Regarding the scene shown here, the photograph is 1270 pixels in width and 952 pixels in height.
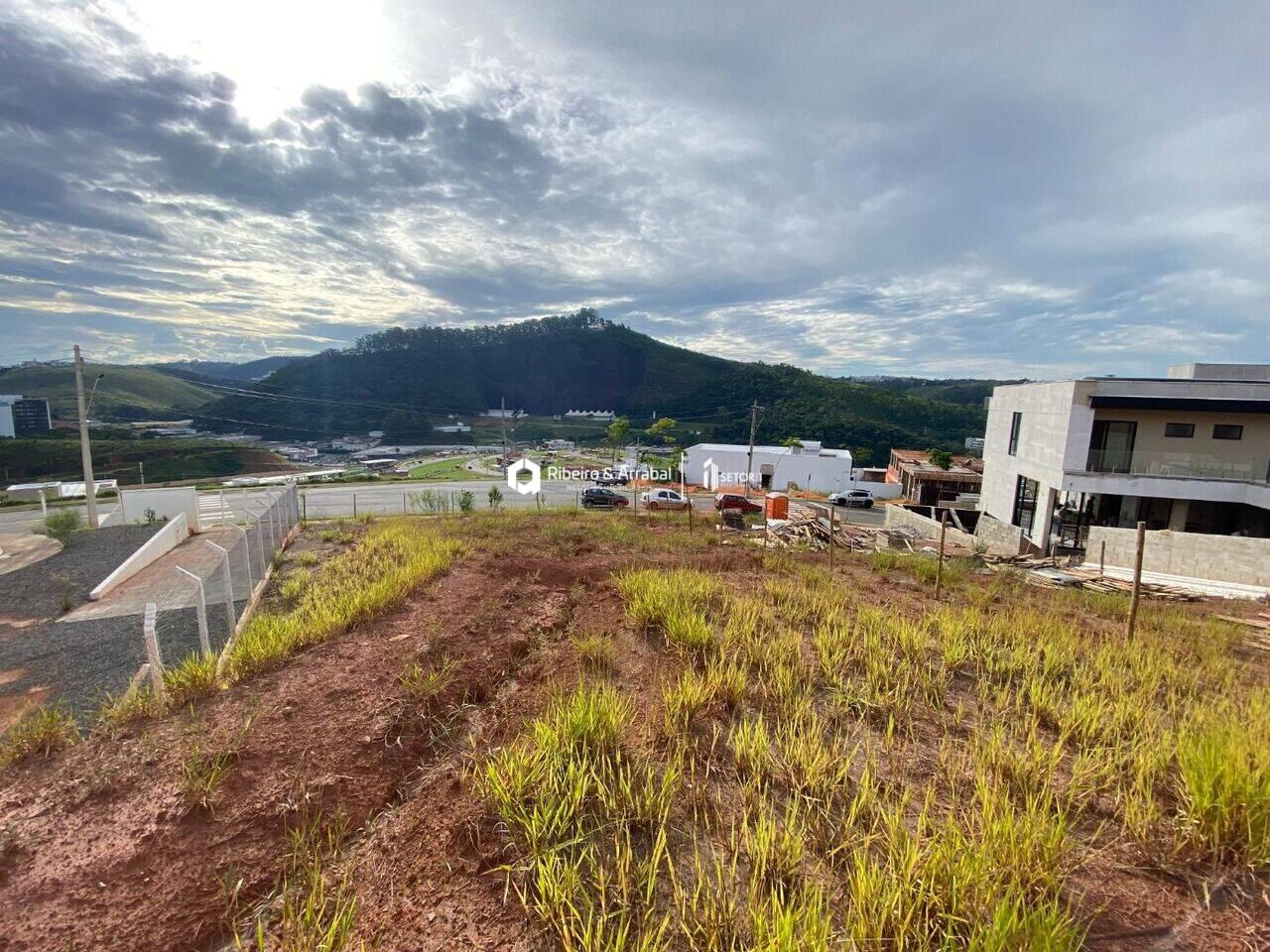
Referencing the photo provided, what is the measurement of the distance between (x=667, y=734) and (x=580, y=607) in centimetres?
387

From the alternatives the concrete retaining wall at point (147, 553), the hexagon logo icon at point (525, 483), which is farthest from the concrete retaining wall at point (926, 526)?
the concrete retaining wall at point (147, 553)

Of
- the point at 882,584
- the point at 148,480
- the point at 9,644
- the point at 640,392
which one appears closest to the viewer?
the point at 9,644

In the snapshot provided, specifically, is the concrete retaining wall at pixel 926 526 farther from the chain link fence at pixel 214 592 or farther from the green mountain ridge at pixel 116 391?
the green mountain ridge at pixel 116 391

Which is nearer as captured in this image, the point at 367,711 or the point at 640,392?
the point at 367,711

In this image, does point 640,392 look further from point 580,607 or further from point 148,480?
point 580,607

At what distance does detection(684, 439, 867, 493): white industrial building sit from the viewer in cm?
Result: 3916

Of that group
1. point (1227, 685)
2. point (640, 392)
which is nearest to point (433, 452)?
point (640, 392)

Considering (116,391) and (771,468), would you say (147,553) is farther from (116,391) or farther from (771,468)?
(116,391)

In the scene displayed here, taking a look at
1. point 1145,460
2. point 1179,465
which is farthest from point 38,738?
point 1179,465

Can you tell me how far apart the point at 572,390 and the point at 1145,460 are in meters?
102

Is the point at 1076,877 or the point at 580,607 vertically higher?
the point at 1076,877

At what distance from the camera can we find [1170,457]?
16078 mm

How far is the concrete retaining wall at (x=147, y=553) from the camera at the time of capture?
449 inches

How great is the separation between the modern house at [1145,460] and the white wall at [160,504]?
93.3 feet
